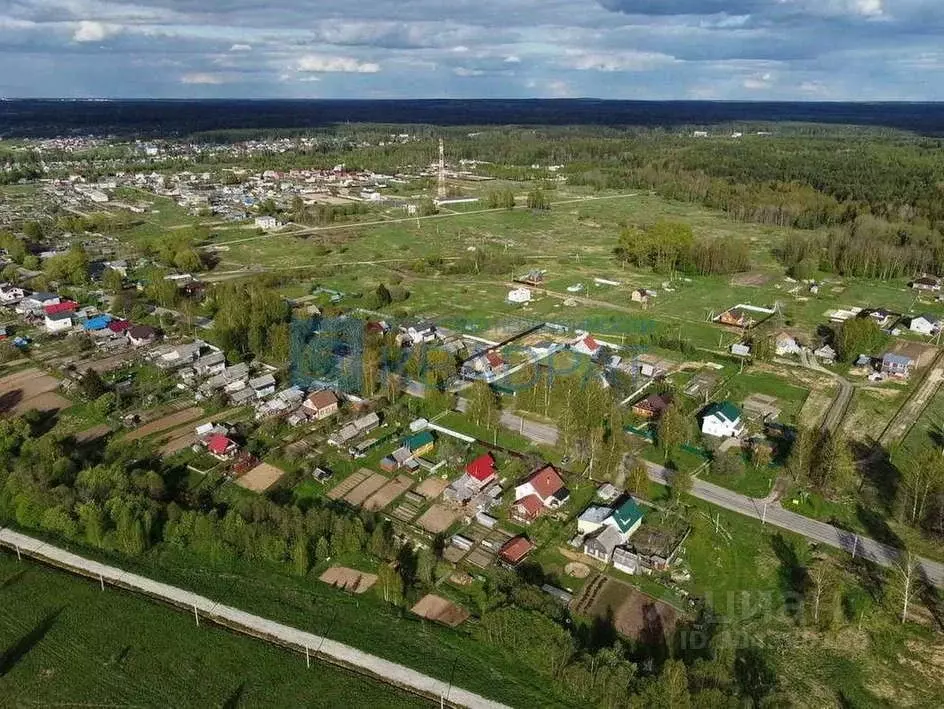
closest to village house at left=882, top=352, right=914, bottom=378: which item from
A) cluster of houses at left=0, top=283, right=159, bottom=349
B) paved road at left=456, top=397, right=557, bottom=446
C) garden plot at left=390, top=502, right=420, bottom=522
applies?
paved road at left=456, top=397, right=557, bottom=446

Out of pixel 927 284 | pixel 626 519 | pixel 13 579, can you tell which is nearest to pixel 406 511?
pixel 626 519

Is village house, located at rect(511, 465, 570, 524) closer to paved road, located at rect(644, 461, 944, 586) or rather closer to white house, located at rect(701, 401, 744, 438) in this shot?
paved road, located at rect(644, 461, 944, 586)

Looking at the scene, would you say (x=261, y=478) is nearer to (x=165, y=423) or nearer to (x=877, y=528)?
(x=165, y=423)

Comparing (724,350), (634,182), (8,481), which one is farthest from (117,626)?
(634,182)

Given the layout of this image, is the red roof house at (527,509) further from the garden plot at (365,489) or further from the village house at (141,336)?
the village house at (141,336)

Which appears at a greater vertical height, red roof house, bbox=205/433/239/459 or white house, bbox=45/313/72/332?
white house, bbox=45/313/72/332

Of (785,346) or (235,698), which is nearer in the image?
(235,698)

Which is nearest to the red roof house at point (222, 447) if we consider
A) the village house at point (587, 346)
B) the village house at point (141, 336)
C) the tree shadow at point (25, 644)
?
the tree shadow at point (25, 644)
